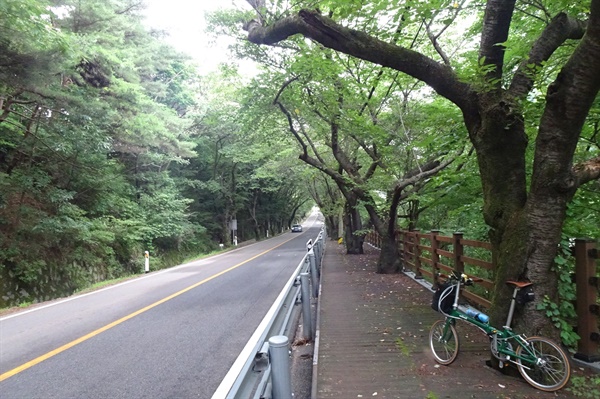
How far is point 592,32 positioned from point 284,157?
75.2 feet

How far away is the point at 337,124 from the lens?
41.0 feet

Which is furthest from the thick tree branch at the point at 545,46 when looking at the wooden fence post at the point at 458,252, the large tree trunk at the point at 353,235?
the large tree trunk at the point at 353,235

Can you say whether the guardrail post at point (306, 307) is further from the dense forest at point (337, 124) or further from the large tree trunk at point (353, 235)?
the large tree trunk at point (353, 235)

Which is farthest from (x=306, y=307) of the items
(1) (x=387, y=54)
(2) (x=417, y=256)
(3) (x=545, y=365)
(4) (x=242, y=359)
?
(2) (x=417, y=256)

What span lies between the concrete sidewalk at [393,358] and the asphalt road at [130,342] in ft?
4.46

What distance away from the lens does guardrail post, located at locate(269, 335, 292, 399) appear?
7.66 ft

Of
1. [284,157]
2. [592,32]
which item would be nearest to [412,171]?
[592,32]

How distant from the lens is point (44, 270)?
1239 centimetres

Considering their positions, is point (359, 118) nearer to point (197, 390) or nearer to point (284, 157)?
point (197, 390)

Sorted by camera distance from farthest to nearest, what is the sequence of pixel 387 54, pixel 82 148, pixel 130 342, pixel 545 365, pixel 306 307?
1. pixel 82 148
2. pixel 130 342
3. pixel 306 307
4. pixel 387 54
5. pixel 545 365

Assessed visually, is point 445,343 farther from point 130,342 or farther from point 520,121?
point 130,342

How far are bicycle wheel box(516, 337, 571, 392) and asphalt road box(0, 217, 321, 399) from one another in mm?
3292

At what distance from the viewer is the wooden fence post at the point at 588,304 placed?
396cm

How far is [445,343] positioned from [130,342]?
4590 mm
